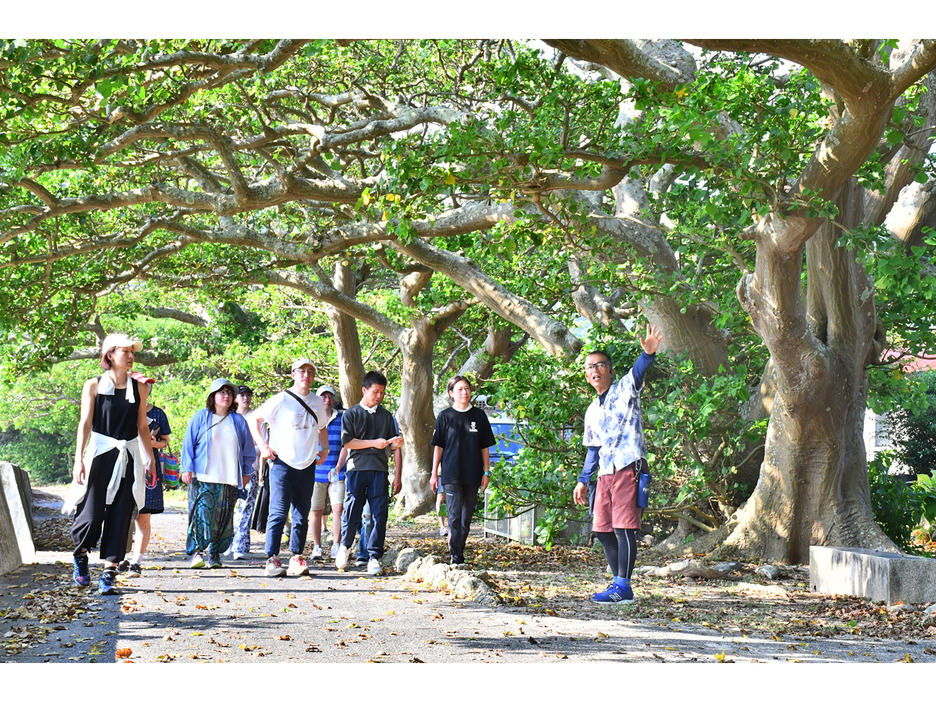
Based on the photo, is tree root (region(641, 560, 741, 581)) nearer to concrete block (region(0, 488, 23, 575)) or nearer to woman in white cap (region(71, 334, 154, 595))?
woman in white cap (region(71, 334, 154, 595))

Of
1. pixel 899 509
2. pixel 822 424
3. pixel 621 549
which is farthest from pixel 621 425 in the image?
pixel 899 509

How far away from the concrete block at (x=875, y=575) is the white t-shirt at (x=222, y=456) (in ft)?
19.4

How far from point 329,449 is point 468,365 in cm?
944

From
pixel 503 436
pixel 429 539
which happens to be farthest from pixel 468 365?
pixel 503 436

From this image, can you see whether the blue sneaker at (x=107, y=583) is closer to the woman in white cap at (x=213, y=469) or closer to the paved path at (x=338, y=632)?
the paved path at (x=338, y=632)

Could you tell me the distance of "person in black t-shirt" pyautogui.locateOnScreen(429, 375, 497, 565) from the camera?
30.1 feet

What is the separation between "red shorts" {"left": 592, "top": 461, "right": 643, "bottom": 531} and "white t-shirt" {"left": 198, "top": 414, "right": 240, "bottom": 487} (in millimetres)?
4152

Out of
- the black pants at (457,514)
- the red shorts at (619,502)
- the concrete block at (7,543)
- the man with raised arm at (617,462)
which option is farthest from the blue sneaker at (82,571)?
the red shorts at (619,502)

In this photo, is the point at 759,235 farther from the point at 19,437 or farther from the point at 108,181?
the point at 19,437

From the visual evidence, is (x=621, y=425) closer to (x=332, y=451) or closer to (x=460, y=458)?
(x=460, y=458)

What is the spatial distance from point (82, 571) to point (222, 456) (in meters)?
2.14

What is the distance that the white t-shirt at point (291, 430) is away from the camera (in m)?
9.21

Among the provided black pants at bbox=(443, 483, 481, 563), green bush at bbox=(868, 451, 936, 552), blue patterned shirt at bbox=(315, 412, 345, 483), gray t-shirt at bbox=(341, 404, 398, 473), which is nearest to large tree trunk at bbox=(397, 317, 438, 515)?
blue patterned shirt at bbox=(315, 412, 345, 483)

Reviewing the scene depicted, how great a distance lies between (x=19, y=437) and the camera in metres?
40.0
